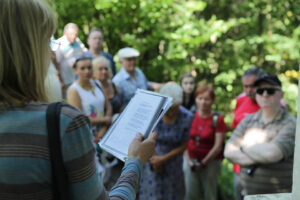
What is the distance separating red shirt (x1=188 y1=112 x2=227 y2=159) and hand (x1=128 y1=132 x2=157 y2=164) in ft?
9.28

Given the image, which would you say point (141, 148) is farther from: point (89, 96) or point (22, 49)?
point (89, 96)

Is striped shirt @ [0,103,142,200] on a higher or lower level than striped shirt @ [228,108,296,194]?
higher

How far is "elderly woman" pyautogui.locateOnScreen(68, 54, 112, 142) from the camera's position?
3809 millimetres

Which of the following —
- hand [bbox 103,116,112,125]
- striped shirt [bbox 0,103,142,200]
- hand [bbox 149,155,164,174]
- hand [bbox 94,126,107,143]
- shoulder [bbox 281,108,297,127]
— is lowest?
hand [bbox 149,155,164,174]

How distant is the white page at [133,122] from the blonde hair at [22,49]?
0.75 meters

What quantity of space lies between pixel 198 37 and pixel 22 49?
6447mm

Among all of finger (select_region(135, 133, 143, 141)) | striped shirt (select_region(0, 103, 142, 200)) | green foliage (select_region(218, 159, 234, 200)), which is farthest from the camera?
green foliage (select_region(218, 159, 234, 200))

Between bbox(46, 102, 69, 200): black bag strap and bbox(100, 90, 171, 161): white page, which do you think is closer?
bbox(46, 102, 69, 200): black bag strap

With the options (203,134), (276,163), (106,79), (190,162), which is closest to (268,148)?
(276,163)

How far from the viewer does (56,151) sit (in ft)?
2.88

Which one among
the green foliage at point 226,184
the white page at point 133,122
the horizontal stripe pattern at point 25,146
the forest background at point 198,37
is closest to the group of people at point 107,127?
the horizontal stripe pattern at point 25,146

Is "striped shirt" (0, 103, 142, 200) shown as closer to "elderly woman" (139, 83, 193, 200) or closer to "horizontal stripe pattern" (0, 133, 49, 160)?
"horizontal stripe pattern" (0, 133, 49, 160)

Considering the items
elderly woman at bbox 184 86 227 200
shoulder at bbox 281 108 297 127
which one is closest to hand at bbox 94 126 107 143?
elderly woman at bbox 184 86 227 200

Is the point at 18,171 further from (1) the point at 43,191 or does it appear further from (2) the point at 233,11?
(2) the point at 233,11
